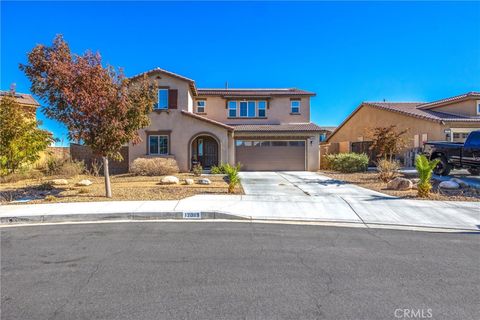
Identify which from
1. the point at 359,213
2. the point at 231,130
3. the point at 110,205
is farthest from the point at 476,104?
the point at 110,205

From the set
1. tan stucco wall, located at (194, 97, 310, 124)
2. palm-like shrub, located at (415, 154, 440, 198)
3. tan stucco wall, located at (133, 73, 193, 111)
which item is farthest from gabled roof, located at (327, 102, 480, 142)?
tan stucco wall, located at (133, 73, 193, 111)

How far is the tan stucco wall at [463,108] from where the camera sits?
24.7 m

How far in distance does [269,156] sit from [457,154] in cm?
1161

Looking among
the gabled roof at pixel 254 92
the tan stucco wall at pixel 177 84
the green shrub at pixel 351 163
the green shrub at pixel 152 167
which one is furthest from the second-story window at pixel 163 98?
the green shrub at pixel 351 163

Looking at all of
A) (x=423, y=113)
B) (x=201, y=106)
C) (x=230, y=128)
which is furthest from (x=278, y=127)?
(x=423, y=113)

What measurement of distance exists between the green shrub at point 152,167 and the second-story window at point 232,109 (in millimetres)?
7565

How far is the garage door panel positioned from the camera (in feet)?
78.3

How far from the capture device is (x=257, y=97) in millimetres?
25438

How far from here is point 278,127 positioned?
24.3 meters

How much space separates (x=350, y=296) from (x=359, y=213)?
5458 millimetres

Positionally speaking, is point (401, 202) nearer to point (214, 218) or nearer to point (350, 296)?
point (214, 218)

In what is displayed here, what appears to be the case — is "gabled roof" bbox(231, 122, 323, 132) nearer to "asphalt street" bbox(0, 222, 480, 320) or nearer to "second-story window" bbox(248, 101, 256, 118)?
"second-story window" bbox(248, 101, 256, 118)

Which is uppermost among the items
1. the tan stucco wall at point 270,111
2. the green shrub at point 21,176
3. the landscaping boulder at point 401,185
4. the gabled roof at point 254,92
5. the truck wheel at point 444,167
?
the gabled roof at point 254,92

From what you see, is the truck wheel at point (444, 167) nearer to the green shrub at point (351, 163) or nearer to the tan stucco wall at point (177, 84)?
the green shrub at point (351, 163)
